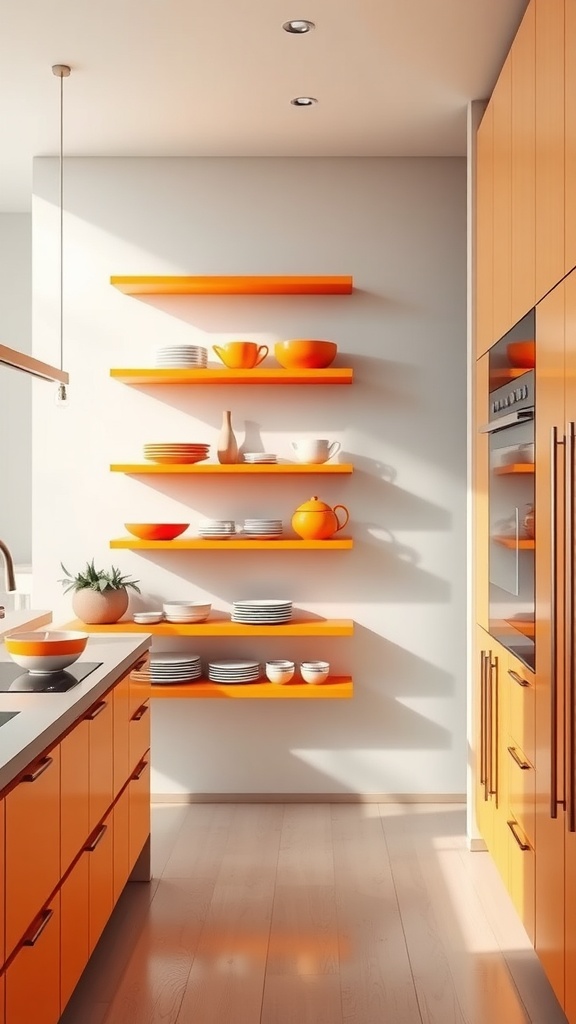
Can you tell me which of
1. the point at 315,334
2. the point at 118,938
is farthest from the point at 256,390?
the point at 118,938

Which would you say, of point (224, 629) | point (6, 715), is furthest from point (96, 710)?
point (224, 629)

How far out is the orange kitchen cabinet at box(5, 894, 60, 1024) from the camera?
189 cm

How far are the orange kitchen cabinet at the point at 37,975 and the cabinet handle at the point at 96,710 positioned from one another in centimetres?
46

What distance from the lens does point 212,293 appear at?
441 cm

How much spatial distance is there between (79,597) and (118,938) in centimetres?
157

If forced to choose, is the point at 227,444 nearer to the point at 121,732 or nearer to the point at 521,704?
the point at 121,732

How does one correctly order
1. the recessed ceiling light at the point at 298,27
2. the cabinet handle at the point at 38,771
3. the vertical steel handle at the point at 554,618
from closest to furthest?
the cabinet handle at the point at 38,771 < the vertical steel handle at the point at 554,618 < the recessed ceiling light at the point at 298,27

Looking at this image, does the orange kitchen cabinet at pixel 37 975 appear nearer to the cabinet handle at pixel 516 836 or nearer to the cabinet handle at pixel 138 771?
the cabinet handle at pixel 138 771

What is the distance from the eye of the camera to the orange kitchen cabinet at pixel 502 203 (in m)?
3.05

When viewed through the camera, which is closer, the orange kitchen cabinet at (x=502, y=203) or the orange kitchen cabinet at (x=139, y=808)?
the orange kitchen cabinet at (x=502, y=203)

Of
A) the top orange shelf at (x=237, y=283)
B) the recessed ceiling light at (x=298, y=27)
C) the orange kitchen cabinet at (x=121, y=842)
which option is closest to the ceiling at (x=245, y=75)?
the recessed ceiling light at (x=298, y=27)

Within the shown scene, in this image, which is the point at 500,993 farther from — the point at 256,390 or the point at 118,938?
the point at 256,390

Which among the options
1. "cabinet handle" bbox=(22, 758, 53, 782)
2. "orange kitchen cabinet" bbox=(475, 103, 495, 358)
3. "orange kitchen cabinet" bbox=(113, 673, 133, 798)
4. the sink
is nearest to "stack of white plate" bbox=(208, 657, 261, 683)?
"orange kitchen cabinet" bbox=(113, 673, 133, 798)

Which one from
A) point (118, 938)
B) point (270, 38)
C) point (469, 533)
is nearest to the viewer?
point (118, 938)
